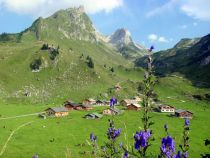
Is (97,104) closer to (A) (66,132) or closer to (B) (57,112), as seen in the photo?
(B) (57,112)

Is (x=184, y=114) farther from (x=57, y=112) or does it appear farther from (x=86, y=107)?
(x=57, y=112)

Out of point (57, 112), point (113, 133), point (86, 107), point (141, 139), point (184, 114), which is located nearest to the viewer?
point (141, 139)

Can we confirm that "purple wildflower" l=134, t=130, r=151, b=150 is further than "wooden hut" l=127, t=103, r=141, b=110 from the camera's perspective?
No

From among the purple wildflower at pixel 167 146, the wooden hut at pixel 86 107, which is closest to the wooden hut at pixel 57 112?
the wooden hut at pixel 86 107

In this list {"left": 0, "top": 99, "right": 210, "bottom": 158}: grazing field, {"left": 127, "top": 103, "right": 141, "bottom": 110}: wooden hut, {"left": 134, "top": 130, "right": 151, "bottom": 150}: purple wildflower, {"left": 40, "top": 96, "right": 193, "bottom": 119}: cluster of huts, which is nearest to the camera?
{"left": 134, "top": 130, "right": 151, "bottom": 150}: purple wildflower

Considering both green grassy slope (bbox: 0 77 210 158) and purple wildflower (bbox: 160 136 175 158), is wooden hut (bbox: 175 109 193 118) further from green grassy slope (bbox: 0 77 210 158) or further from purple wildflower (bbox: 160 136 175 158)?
purple wildflower (bbox: 160 136 175 158)

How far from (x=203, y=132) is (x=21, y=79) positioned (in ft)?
378

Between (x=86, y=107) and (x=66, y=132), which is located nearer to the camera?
(x=66, y=132)

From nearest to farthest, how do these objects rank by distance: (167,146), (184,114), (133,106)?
(167,146) < (184,114) < (133,106)

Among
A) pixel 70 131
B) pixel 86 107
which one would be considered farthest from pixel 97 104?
pixel 70 131

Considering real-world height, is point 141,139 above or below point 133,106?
above

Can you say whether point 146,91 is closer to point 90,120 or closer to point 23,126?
point 23,126

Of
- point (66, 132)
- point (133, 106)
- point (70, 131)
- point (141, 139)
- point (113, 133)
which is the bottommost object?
point (66, 132)

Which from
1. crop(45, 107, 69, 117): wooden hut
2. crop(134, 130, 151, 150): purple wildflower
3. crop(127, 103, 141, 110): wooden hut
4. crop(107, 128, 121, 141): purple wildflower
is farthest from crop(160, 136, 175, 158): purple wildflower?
crop(127, 103, 141, 110): wooden hut
